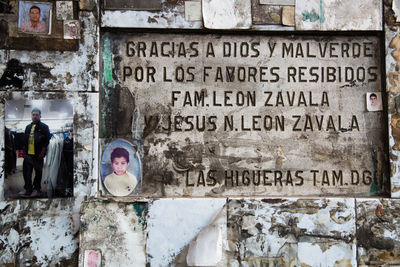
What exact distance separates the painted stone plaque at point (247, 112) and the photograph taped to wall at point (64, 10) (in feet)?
1.06

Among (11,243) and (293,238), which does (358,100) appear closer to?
(293,238)

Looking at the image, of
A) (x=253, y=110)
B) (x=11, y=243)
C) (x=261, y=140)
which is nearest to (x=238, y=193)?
(x=261, y=140)

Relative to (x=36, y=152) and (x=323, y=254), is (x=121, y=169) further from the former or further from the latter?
(x=323, y=254)

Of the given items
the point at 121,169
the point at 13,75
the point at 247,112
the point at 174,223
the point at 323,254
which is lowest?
the point at 323,254

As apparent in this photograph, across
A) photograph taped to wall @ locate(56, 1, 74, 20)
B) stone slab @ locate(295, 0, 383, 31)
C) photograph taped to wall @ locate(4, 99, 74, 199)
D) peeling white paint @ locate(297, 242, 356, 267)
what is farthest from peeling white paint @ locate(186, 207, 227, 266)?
photograph taped to wall @ locate(56, 1, 74, 20)

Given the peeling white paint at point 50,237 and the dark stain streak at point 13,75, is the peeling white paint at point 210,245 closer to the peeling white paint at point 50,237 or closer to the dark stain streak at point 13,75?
the peeling white paint at point 50,237

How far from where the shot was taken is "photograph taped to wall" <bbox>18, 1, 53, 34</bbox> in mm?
2900

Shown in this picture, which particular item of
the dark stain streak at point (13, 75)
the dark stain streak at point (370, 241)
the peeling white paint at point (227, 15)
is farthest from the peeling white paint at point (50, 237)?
the dark stain streak at point (370, 241)

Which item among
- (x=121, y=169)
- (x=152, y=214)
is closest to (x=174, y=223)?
(x=152, y=214)

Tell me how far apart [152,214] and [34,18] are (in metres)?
1.77

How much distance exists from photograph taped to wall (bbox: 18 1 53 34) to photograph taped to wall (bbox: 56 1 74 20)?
0.24 ft

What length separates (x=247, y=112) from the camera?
3.05 meters

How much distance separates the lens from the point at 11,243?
2.78m

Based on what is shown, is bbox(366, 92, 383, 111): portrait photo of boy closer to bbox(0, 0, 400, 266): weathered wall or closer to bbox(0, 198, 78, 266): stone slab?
bbox(0, 0, 400, 266): weathered wall
